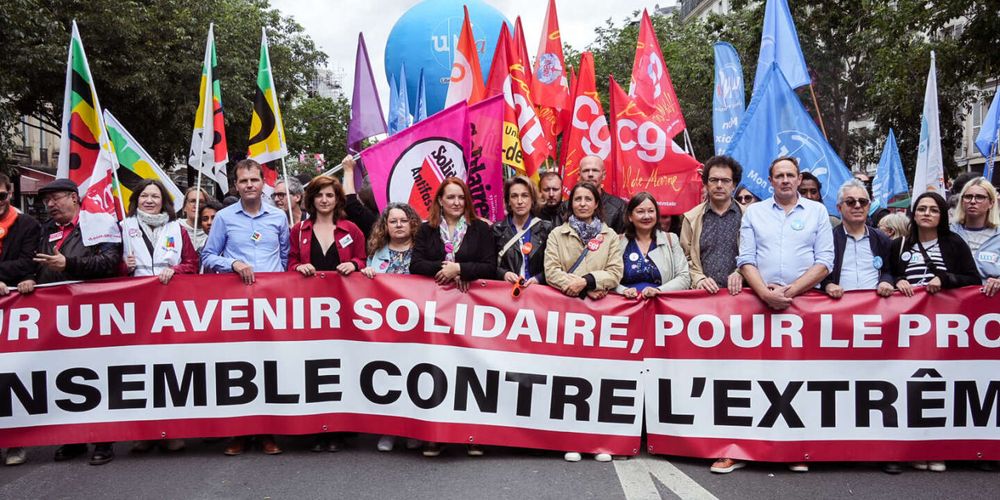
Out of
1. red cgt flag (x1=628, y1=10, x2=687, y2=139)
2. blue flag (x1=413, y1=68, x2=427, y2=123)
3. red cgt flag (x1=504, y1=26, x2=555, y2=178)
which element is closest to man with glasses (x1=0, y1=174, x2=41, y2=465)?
red cgt flag (x1=504, y1=26, x2=555, y2=178)

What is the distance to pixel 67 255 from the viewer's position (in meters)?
5.71

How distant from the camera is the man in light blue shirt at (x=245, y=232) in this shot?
5895 mm

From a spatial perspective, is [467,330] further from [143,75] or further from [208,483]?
[143,75]

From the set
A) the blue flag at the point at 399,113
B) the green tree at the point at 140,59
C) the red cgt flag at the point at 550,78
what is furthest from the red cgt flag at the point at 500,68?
the green tree at the point at 140,59

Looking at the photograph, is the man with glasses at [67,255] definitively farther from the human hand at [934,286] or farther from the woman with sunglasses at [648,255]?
the human hand at [934,286]

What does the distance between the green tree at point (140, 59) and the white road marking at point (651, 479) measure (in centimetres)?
1532

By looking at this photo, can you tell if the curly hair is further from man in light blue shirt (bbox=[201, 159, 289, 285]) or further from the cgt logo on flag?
the cgt logo on flag

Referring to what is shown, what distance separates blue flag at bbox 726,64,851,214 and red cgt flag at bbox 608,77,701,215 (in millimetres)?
462

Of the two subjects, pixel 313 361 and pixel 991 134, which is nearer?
pixel 313 361

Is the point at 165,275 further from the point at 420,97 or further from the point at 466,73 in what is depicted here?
the point at 420,97

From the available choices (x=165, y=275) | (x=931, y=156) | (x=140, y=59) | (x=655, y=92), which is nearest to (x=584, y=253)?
(x=165, y=275)

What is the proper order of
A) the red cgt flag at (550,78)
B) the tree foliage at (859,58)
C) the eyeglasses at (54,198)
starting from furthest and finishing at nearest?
the tree foliage at (859,58) → the red cgt flag at (550,78) → the eyeglasses at (54,198)

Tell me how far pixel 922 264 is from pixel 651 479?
2.32m

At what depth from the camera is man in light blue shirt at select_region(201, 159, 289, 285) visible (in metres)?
5.89
